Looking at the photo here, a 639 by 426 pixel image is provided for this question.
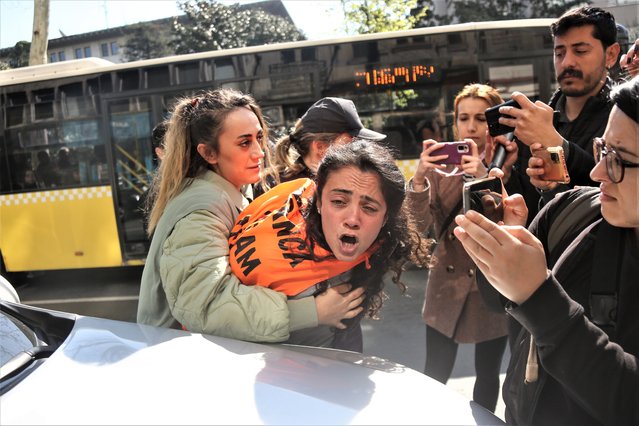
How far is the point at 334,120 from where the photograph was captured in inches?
114

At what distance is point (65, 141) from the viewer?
8.37 metres

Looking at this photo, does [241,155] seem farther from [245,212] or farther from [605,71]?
[605,71]

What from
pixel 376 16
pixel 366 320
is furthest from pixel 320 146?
pixel 376 16

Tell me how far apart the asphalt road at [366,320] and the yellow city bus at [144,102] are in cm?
43

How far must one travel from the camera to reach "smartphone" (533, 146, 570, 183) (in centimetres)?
199

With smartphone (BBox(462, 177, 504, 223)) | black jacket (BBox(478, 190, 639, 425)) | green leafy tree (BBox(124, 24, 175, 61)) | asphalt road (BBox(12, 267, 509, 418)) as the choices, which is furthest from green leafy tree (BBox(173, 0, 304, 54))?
black jacket (BBox(478, 190, 639, 425))

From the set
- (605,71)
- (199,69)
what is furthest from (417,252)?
(199,69)

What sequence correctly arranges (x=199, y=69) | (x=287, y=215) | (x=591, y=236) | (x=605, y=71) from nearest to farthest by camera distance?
(x=591, y=236) < (x=287, y=215) < (x=605, y=71) < (x=199, y=69)

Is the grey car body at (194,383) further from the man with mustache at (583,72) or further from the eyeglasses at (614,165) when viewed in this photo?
the man with mustache at (583,72)

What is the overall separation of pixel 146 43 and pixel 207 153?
1640 cm

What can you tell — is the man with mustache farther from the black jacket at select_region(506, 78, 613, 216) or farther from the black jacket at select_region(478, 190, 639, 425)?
the black jacket at select_region(478, 190, 639, 425)

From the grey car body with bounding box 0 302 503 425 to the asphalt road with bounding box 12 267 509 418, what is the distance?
Result: 2.15 m

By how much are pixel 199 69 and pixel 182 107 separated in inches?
235

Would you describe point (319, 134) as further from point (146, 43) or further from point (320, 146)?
point (146, 43)
